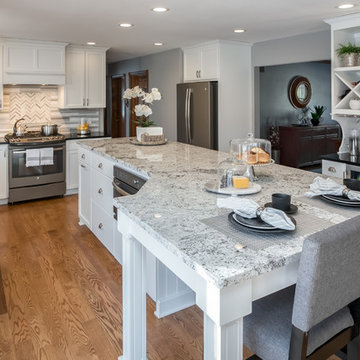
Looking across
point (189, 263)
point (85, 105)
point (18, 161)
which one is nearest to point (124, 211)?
point (189, 263)

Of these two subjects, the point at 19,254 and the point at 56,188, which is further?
the point at 56,188

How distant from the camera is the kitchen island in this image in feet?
3.68

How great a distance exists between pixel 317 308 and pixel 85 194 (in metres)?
3.10

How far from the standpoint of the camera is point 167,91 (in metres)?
6.25

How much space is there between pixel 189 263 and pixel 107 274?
6.51 feet

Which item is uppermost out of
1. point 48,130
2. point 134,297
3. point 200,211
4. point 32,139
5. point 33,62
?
point 33,62

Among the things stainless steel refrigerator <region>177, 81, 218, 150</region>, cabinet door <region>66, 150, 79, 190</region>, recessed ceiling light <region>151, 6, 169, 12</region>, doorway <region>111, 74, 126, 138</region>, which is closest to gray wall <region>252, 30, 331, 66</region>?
stainless steel refrigerator <region>177, 81, 218, 150</region>

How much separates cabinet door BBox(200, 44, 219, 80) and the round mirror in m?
3.29

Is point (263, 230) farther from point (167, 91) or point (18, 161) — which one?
point (167, 91)

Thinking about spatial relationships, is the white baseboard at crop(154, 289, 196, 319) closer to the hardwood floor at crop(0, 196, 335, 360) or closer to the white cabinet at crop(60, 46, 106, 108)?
the hardwood floor at crop(0, 196, 335, 360)

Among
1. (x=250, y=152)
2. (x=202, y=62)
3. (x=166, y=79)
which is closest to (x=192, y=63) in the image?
(x=202, y=62)

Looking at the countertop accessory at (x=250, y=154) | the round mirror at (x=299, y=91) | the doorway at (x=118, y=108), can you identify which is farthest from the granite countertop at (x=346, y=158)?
the doorway at (x=118, y=108)

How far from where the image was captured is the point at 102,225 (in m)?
3.42

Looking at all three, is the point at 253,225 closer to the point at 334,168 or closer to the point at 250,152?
the point at 250,152
